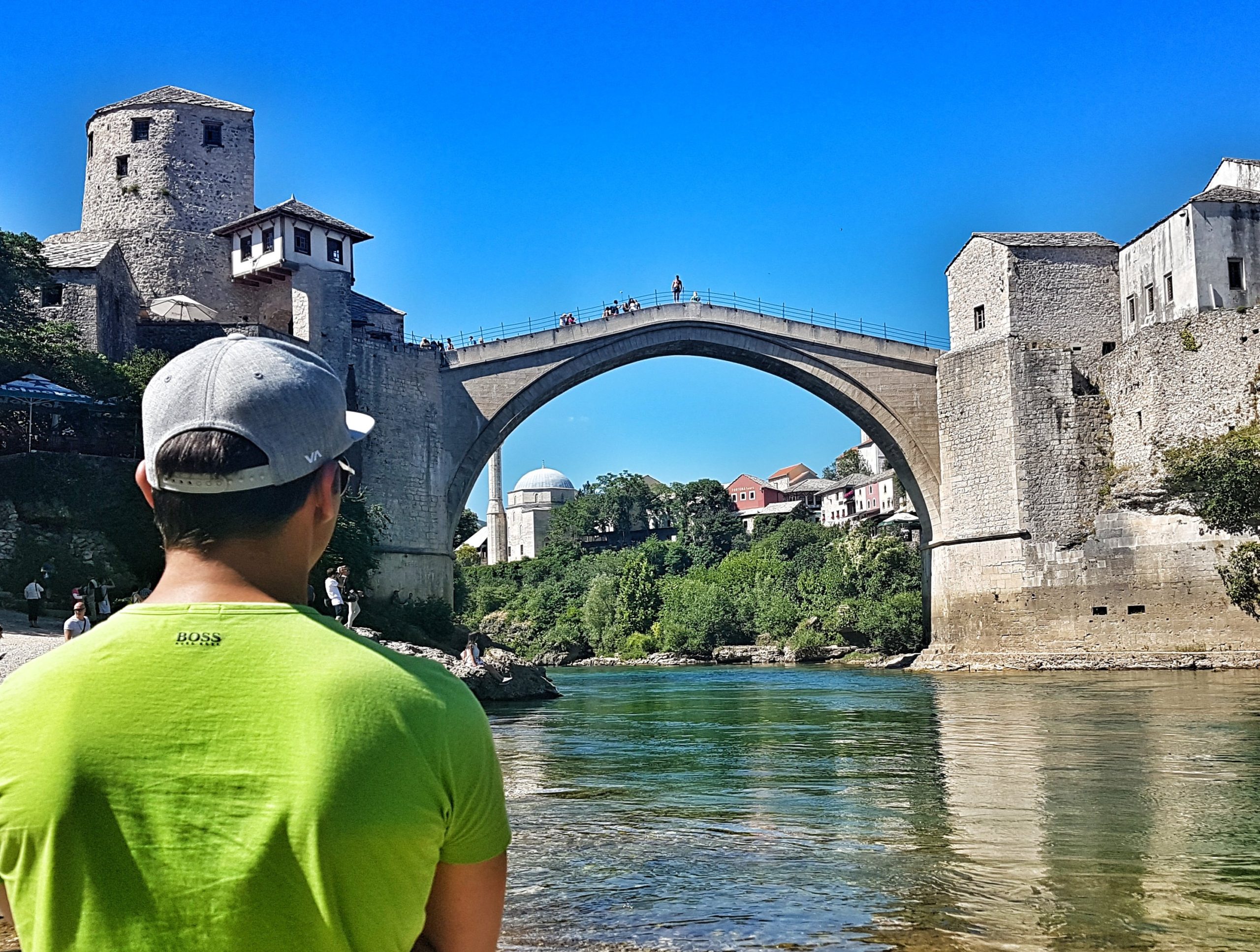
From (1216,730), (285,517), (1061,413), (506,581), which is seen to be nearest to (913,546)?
(1061,413)

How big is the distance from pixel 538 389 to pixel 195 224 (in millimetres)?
9713

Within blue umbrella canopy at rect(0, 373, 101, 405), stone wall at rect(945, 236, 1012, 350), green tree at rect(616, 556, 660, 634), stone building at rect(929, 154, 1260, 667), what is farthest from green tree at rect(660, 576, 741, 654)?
blue umbrella canopy at rect(0, 373, 101, 405)

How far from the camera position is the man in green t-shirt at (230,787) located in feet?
3.79

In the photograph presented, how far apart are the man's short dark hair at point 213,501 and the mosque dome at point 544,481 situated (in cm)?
7682

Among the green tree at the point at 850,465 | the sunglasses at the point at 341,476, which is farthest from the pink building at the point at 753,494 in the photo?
the sunglasses at the point at 341,476

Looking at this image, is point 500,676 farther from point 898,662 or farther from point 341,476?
point 341,476

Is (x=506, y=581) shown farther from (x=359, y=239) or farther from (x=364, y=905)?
(x=364, y=905)

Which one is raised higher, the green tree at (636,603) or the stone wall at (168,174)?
the stone wall at (168,174)

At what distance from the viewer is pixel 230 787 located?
116 centimetres

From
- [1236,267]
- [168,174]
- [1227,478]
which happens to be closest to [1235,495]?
[1227,478]

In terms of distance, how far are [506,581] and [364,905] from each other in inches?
2165

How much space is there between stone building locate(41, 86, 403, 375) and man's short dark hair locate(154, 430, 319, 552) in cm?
2523

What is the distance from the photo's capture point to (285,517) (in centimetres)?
135

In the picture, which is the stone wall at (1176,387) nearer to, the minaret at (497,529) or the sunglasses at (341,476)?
the sunglasses at (341,476)
